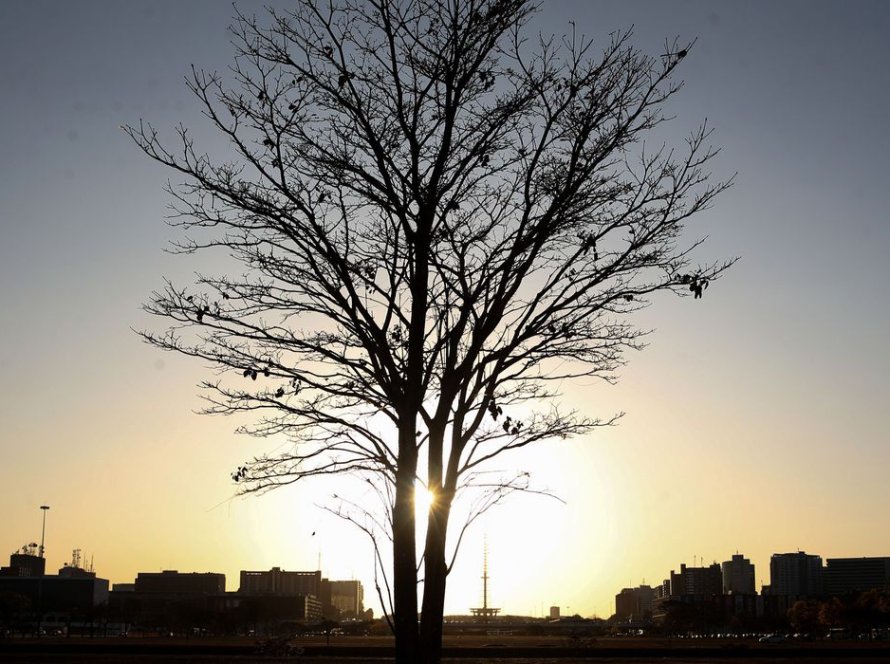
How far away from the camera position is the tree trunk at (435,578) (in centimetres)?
853

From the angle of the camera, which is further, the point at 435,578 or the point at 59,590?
the point at 59,590

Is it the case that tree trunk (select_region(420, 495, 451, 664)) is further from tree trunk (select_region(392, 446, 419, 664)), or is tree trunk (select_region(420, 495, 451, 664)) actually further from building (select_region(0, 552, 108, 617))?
building (select_region(0, 552, 108, 617))

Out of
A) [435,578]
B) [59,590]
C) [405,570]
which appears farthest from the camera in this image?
[59,590]

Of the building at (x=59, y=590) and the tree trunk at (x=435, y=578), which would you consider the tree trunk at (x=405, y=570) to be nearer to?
the tree trunk at (x=435, y=578)

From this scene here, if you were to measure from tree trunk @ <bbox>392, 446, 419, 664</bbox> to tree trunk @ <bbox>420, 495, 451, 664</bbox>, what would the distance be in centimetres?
18

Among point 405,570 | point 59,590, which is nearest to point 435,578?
point 405,570

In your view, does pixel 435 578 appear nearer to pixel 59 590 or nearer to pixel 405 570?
pixel 405 570

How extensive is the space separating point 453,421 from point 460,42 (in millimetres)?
3242

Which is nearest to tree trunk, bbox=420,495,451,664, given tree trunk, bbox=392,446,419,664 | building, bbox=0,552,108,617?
tree trunk, bbox=392,446,419,664

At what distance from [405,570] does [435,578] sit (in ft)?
1.52

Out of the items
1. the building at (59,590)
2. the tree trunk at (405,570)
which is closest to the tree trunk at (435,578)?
the tree trunk at (405,570)

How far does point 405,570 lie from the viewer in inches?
330

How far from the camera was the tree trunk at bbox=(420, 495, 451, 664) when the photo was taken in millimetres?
8531

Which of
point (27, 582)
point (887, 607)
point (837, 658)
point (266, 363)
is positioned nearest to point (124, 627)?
point (27, 582)
